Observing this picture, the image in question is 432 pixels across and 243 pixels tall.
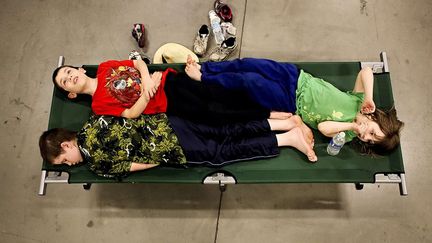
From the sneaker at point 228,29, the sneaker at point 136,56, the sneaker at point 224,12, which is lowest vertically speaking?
the sneaker at point 136,56

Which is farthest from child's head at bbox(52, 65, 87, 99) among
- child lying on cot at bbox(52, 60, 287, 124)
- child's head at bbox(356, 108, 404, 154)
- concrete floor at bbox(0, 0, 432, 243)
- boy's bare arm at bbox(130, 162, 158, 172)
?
child's head at bbox(356, 108, 404, 154)

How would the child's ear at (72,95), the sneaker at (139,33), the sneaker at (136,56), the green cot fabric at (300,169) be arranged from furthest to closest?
1. the sneaker at (139,33)
2. the sneaker at (136,56)
3. the child's ear at (72,95)
4. the green cot fabric at (300,169)

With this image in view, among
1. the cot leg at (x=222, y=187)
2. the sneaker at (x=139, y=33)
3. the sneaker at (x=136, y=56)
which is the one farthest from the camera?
the sneaker at (x=139, y=33)

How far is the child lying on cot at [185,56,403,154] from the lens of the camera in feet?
6.76

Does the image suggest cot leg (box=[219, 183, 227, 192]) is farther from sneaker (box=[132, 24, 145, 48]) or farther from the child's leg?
sneaker (box=[132, 24, 145, 48])

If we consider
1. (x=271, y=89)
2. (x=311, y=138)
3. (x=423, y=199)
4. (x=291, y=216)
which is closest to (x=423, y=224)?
(x=423, y=199)

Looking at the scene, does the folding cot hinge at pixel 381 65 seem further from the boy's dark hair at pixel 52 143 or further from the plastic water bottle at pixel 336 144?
the boy's dark hair at pixel 52 143

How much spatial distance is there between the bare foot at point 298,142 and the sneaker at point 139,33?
4.90 ft

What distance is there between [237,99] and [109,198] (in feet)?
4.20

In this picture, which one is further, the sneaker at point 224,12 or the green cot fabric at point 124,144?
→ the sneaker at point 224,12

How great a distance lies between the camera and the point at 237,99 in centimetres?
227

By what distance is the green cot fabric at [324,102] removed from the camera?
216 cm

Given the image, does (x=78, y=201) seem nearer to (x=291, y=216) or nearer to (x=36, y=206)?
(x=36, y=206)

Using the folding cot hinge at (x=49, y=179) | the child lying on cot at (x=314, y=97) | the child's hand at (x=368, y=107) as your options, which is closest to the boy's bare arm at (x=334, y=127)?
the child lying on cot at (x=314, y=97)
